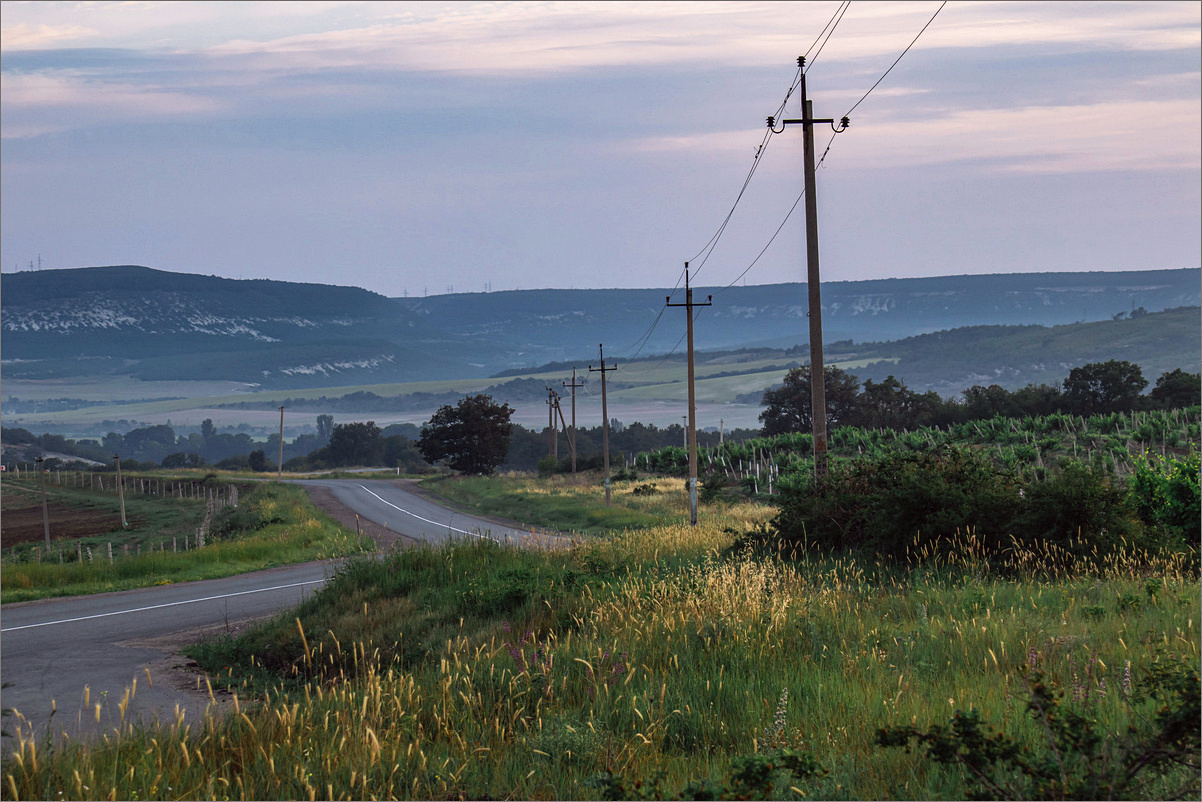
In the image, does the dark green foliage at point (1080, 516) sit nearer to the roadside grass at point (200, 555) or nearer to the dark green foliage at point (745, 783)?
the dark green foliage at point (745, 783)

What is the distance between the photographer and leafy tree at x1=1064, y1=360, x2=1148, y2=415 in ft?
244

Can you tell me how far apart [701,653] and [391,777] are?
3267 mm

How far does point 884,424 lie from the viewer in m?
92.7

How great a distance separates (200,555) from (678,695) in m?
24.4

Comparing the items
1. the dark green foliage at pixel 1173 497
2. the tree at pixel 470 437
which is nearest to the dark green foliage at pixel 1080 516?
the dark green foliage at pixel 1173 497

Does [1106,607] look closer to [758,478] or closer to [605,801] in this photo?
[605,801]

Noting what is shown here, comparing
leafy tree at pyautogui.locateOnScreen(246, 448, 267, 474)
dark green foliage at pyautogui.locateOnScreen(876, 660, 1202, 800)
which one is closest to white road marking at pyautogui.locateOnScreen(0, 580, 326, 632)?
dark green foliage at pyautogui.locateOnScreen(876, 660, 1202, 800)

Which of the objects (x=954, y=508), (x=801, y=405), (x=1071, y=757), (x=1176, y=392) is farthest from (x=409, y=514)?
(x=1176, y=392)

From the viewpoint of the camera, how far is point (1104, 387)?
76000 mm

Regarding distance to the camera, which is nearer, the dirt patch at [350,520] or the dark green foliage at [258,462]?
the dirt patch at [350,520]

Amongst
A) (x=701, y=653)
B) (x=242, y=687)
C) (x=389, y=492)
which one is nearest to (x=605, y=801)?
(x=701, y=653)

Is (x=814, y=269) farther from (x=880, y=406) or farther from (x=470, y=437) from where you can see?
(x=880, y=406)

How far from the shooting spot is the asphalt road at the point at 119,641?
10.2m

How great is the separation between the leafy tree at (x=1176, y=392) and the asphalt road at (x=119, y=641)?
63701 mm
